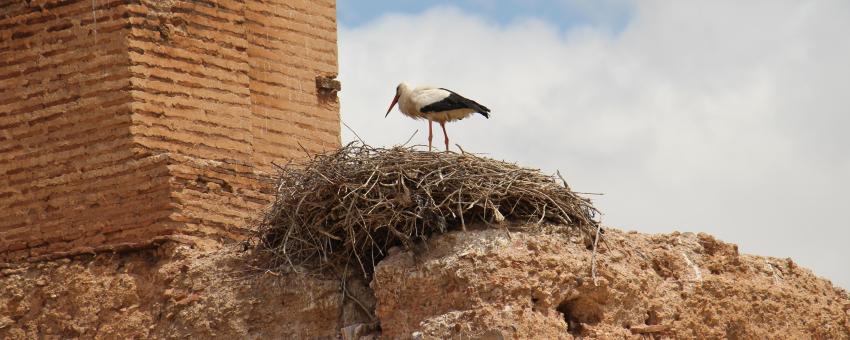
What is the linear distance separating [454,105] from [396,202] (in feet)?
6.85

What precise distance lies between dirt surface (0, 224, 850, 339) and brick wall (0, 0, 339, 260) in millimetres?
245

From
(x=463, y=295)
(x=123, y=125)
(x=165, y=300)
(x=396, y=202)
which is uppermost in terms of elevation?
(x=123, y=125)

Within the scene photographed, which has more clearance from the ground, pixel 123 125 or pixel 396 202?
pixel 123 125

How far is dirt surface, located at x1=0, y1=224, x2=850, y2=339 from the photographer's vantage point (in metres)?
9.11

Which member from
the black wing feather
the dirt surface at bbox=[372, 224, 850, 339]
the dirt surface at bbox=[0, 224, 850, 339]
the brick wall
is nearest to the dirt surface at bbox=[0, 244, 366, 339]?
the dirt surface at bbox=[0, 224, 850, 339]

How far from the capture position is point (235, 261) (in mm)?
10258

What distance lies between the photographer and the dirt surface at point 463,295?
9109 millimetres

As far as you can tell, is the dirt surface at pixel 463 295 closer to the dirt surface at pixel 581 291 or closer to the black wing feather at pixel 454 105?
the dirt surface at pixel 581 291

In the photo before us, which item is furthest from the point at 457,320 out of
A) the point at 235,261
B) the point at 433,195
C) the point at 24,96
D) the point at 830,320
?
the point at 24,96

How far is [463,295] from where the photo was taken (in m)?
9.07

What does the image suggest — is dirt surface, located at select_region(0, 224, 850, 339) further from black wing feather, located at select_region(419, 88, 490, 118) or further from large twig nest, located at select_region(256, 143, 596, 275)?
black wing feather, located at select_region(419, 88, 490, 118)

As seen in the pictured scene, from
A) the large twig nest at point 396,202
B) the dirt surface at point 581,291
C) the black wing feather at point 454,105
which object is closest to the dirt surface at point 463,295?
the dirt surface at point 581,291

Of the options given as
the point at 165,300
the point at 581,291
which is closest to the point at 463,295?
the point at 581,291

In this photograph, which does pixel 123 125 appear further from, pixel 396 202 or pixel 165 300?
pixel 396 202
